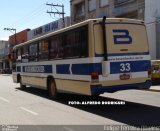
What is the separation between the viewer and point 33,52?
63.4 ft

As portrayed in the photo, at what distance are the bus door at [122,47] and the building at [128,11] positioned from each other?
19.7m

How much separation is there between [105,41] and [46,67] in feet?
17.2

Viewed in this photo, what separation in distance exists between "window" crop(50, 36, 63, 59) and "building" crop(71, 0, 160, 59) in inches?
709

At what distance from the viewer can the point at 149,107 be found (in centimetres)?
1248

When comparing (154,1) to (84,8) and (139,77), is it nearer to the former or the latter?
(84,8)

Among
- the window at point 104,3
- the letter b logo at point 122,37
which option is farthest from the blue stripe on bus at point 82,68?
the window at point 104,3

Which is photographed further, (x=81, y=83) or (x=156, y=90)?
(x=156, y=90)

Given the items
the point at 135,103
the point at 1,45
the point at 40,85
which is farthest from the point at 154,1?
the point at 1,45

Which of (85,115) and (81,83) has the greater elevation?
(81,83)

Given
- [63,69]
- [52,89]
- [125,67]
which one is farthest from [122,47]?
[52,89]

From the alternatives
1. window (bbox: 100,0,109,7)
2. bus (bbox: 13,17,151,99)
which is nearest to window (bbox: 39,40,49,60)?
bus (bbox: 13,17,151,99)

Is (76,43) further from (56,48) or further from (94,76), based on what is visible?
(56,48)

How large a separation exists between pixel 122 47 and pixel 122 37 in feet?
1.18

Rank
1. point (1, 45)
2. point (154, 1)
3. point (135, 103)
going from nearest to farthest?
point (135, 103)
point (154, 1)
point (1, 45)
